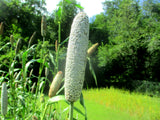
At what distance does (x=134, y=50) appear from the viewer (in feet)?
31.3

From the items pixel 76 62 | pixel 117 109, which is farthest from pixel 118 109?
pixel 76 62

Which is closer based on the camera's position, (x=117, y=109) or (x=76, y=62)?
(x=76, y=62)

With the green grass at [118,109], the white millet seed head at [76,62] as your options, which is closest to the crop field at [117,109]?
the green grass at [118,109]

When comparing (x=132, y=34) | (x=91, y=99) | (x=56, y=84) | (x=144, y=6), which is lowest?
(x=91, y=99)

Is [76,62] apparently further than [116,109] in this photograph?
No

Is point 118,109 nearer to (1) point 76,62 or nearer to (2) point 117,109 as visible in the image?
(2) point 117,109

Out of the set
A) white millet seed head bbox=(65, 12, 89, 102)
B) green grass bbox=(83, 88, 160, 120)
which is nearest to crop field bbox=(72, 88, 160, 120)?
green grass bbox=(83, 88, 160, 120)

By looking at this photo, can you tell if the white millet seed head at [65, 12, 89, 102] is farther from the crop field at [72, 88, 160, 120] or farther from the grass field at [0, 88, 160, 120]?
the crop field at [72, 88, 160, 120]

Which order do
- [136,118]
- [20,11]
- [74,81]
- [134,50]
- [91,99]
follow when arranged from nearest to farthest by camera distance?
[74,81]
[136,118]
[91,99]
[20,11]
[134,50]

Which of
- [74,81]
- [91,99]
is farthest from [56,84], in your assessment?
[91,99]

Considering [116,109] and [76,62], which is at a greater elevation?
[76,62]

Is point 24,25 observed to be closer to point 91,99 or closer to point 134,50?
point 91,99

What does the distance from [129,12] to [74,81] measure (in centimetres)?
1076

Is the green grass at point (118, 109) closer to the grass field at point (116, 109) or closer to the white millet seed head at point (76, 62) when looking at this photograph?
the grass field at point (116, 109)
